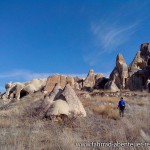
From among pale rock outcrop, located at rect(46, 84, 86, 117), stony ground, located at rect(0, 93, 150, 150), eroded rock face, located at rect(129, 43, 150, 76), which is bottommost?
stony ground, located at rect(0, 93, 150, 150)

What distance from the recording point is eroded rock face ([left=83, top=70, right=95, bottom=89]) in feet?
165

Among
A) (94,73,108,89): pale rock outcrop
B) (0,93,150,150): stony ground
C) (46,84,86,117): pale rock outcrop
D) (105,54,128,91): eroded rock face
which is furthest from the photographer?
(94,73,108,89): pale rock outcrop

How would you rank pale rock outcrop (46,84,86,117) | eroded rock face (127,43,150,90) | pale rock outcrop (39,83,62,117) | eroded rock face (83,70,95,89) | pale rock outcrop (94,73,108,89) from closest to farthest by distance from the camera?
pale rock outcrop (46,84,86,117), pale rock outcrop (39,83,62,117), eroded rock face (127,43,150,90), pale rock outcrop (94,73,108,89), eroded rock face (83,70,95,89)

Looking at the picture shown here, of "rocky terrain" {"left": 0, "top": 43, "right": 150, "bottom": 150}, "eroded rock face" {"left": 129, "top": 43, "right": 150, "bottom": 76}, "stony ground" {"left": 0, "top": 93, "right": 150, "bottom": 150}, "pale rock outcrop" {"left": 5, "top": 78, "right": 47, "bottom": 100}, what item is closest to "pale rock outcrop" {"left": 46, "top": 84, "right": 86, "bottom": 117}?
"rocky terrain" {"left": 0, "top": 43, "right": 150, "bottom": 150}

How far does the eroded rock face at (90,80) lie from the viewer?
50.3m

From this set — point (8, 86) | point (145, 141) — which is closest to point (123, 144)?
point (145, 141)

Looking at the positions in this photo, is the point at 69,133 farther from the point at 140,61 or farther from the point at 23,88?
the point at 140,61

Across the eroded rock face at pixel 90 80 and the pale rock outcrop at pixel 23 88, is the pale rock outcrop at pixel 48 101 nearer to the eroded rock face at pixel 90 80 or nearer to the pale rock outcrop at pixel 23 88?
the pale rock outcrop at pixel 23 88

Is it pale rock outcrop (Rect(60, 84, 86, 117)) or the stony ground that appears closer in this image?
the stony ground

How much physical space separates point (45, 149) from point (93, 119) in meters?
6.28

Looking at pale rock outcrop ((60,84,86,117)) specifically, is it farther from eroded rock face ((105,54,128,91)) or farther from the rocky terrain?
eroded rock face ((105,54,128,91))

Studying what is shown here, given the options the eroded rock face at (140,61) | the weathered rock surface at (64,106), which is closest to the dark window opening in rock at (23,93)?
the eroded rock face at (140,61)

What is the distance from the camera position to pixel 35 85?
4072 cm

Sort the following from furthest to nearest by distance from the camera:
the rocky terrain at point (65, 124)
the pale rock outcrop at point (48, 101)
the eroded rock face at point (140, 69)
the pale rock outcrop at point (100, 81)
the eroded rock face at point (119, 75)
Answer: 1. the pale rock outcrop at point (100, 81)
2. the eroded rock face at point (119, 75)
3. the eroded rock face at point (140, 69)
4. the pale rock outcrop at point (48, 101)
5. the rocky terrain at point (65, 124)
